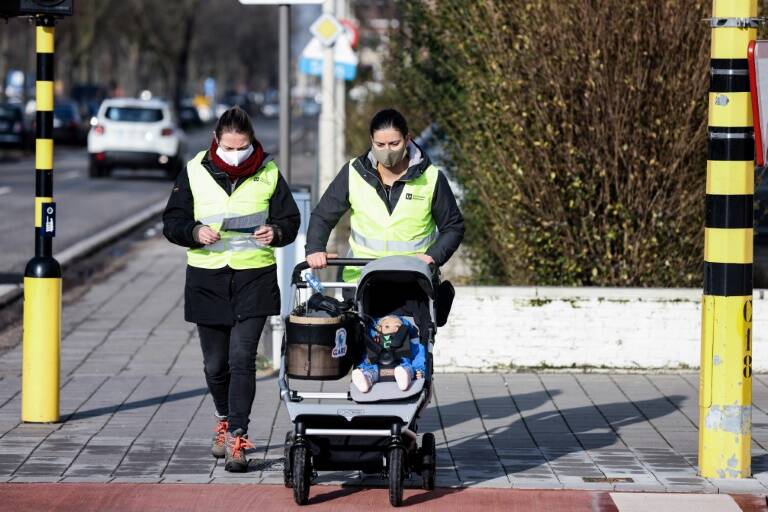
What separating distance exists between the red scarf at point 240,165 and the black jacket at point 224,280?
0.04 metres

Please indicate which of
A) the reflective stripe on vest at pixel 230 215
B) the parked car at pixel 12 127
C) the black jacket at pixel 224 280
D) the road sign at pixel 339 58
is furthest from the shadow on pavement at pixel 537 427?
the parked car at pixel 12 127

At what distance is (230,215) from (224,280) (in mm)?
310

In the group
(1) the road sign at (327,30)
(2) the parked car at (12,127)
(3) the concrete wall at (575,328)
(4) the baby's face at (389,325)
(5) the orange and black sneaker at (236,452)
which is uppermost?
(1) the road sign at (327,30)

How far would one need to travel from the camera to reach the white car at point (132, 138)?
34500 mm

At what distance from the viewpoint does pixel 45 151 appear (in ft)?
27.9

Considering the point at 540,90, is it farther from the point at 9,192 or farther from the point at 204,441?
the point at 9,192

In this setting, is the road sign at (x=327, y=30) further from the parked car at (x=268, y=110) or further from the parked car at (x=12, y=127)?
the parked car at (x=268, y=110)

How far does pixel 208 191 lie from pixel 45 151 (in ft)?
4.72

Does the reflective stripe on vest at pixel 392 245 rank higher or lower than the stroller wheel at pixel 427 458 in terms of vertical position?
higher

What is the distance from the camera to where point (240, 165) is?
7.45 meters

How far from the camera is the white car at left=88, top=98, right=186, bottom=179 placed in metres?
34.5

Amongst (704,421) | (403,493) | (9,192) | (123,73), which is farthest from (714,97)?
(123,73)

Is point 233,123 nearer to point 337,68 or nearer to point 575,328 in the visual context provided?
point 575,328

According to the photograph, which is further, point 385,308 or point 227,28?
point 227,28
